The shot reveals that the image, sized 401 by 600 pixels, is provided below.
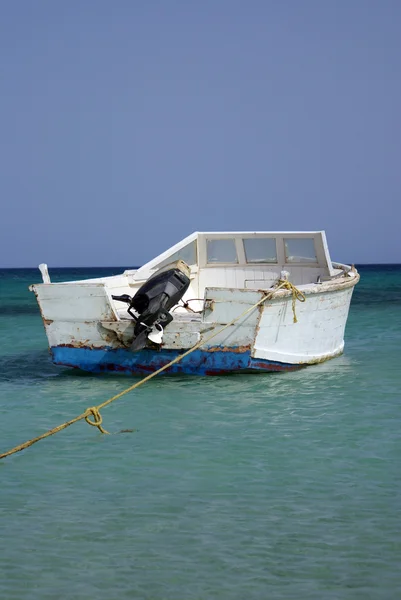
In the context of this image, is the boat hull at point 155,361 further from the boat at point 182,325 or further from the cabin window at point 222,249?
the cabin window at point 222,249

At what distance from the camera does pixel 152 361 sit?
9.98 metres

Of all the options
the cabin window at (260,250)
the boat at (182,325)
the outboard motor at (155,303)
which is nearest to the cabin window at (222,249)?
the cabin window at (260,250)

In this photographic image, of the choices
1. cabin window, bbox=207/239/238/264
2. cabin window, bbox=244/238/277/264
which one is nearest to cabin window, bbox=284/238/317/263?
cabin window, bbox=244/238/277/264

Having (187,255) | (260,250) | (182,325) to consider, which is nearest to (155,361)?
(182,325)

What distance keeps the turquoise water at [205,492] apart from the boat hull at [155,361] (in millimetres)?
200

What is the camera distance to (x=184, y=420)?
8.47 meters

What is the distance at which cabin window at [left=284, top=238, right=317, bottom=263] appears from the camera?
13.0 metres

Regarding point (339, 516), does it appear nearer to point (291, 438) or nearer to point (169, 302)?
point (291, 438)

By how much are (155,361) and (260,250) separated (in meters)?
3.77

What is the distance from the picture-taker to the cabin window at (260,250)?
13148 millimetres

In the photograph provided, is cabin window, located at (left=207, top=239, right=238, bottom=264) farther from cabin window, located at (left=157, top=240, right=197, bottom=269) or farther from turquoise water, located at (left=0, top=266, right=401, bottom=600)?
turquoise water, located at (left=0, top=266, right=401, bottom=600)

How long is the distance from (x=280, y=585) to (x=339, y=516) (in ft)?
3.52

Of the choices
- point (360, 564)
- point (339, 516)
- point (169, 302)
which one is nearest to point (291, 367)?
point (169, 302)

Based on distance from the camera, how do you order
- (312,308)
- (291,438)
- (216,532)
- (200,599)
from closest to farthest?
(200,599) → (216,532) → (291,438) → (312,308)
